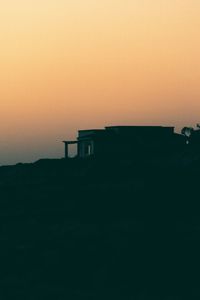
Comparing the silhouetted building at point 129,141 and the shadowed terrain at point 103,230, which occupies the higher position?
the silhouetted building at point 129,141

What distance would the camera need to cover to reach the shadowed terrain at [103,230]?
108ft

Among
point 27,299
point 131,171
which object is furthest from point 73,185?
point 27,299

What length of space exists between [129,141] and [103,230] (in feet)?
73.6

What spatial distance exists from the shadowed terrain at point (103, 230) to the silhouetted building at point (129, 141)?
385 cm

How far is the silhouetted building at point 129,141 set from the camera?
63153 mm

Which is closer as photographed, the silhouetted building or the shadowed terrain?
the shadowed terrain

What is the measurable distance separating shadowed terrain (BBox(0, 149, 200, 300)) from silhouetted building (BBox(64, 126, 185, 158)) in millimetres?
3853

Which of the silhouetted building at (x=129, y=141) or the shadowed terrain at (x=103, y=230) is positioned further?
the silhouetted building at (x=129, y=141)

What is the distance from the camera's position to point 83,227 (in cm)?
4306

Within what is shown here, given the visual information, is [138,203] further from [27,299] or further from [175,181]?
[27,299]

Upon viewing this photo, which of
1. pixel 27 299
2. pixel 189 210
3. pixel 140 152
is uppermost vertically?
pixel 140 152

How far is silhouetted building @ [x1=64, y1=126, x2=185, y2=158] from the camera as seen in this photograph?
63.2m

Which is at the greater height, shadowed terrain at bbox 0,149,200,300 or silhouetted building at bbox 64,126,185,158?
silhouetted building at bbox 64,126,185,158

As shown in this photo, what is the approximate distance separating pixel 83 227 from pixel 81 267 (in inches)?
285
